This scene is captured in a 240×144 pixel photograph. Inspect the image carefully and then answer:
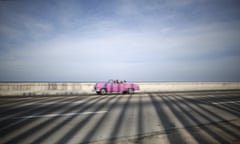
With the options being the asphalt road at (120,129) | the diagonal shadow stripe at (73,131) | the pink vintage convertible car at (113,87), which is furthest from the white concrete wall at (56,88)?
the diagonal shadow stripe at (73,131)

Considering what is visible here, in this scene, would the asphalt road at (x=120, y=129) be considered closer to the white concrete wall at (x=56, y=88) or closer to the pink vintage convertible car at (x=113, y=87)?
the pink vintage convertible car at (x=113, y=87)

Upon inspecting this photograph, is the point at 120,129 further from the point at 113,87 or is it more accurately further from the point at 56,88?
the point at 56,88

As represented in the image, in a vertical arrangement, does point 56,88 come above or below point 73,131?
above

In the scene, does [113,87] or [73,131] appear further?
[113,87]

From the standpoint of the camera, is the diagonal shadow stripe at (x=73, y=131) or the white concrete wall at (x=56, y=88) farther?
the white concrete wall at (x=56, y=88)

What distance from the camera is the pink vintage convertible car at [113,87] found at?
569 inches

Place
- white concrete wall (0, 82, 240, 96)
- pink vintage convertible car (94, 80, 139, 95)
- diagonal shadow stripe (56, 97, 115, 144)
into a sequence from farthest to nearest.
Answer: white concrete wall (0, 82, 240, 96) < pink vintage convertible car (94, 80, 139, 95) < diagonal shadow stripe (56, 97, 115, 144)

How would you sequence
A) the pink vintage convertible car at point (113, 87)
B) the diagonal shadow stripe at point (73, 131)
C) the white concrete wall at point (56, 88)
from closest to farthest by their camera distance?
the diagonal shadow stripe at point (73, 131)
the pink vintage convertible car at point (113, 87)
the white concrete wall at point (56, 88)

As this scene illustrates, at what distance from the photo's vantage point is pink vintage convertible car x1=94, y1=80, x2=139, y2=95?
14.5 metres

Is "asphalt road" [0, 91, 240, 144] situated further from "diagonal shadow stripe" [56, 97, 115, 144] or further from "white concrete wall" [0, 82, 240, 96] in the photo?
"white concrete wall" [0, 82, 240, 96]

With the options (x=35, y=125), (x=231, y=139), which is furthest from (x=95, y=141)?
(x=231, y=139)

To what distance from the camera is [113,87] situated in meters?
14.8

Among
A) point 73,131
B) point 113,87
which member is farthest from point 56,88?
point 73,131

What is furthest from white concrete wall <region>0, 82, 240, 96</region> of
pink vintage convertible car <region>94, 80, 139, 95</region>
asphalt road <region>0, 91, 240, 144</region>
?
asphalt road <region>0, 91, 240, 144</region>
